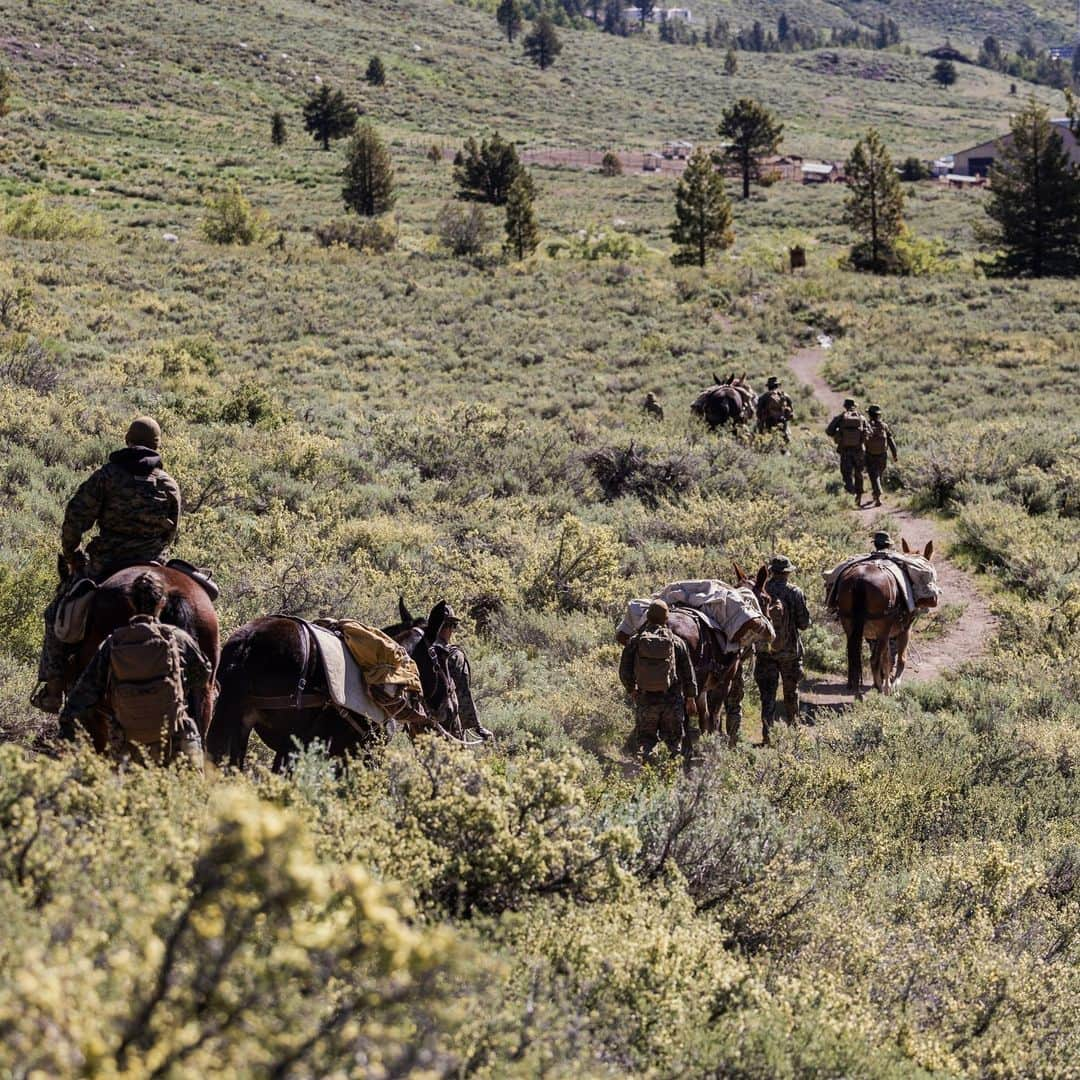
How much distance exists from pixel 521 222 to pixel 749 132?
91.3 feet

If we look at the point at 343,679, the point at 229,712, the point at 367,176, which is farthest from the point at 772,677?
the point at 367,176

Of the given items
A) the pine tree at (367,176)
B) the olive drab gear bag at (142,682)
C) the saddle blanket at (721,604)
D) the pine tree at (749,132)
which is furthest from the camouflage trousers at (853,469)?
the pine tree at (749,132)

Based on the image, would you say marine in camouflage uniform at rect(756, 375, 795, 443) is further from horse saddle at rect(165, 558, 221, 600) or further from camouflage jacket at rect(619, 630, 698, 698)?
horse saddle at rect(165, 558, 221, 600)

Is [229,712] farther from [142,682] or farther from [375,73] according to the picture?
[375,73]

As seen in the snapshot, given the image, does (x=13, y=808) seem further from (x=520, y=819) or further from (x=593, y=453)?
(x=593, y=453)

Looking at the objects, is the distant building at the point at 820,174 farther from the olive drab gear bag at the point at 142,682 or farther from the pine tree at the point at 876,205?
the olive drab gear bag at the point at 142,682

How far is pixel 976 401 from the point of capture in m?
25.0

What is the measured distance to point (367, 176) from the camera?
48156mm

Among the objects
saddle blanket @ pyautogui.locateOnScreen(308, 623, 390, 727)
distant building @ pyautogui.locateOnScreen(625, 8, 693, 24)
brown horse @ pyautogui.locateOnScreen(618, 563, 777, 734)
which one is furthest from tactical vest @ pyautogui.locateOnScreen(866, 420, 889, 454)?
distant building @ pyautogui.locateOnScreen(625, 8, 693, 24)

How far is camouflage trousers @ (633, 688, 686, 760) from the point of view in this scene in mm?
8406

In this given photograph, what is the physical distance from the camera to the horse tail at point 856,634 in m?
11.0

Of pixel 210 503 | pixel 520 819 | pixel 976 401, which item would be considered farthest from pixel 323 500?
pixel 976 401

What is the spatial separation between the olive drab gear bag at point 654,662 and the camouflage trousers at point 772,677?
2.29 metres

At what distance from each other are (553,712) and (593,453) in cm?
944
